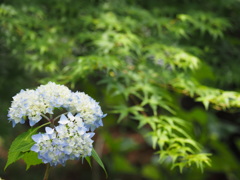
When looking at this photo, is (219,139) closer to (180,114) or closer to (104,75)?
(180,114)

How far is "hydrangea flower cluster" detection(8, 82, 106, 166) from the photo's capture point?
1397mm

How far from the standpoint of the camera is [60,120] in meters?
1.42

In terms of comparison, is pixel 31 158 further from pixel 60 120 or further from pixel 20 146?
pixel 60 120

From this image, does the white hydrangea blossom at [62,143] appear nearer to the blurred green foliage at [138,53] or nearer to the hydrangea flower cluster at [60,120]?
the hydrangea flower cluster at [60,120]

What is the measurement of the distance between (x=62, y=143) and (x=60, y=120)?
10 centimetres

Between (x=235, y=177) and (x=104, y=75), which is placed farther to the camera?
(x=235, y=177)

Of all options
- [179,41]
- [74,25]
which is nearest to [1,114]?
[74,25]

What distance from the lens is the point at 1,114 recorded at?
3361 mm

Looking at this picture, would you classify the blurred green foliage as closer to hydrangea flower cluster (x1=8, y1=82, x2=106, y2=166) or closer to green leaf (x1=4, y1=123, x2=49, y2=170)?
hydrangea flower cluster (x1=8, y1=82, x2=106, y2=166)

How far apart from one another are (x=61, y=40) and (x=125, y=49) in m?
0.79

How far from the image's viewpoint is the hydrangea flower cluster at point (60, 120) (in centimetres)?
140

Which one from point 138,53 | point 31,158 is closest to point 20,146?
point 31,158

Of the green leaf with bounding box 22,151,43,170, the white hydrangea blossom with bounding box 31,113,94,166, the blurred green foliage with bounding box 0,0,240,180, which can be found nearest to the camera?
the white hydrangea blossom with bounding box 31,113,94,166

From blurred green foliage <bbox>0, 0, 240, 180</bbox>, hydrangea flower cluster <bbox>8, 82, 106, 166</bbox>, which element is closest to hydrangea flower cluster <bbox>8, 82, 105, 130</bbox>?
hydrangea flower cluster <bbox>8, 82, 106, 166</bbox>
